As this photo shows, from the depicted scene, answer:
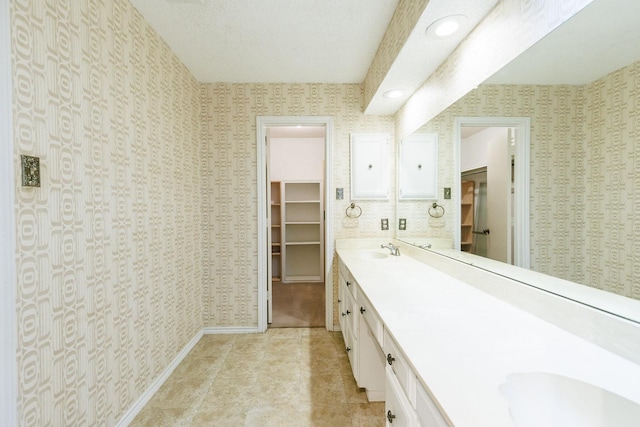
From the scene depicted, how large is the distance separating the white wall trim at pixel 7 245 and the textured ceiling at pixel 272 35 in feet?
3.57

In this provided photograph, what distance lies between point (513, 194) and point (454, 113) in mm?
706

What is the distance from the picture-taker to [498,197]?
1314mm

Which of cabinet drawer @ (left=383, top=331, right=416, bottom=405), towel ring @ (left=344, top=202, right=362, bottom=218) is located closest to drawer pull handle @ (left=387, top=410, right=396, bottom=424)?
cabinet drawer @ (left=383, top=331, right=416, bottom=405)

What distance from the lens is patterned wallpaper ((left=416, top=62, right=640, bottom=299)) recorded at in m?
0.78

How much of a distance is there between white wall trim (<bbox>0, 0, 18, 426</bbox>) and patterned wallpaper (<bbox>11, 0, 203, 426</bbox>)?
0.09ft

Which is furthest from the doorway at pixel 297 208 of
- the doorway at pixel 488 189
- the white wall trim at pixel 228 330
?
the doorway at pixel 488 189

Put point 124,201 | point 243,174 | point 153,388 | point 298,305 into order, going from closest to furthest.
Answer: point 124,201
point 153,388
point 243,174
point 298,305

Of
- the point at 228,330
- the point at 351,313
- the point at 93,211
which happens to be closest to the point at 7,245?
the point at 93,211

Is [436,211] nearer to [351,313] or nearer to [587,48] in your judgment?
[351,313]

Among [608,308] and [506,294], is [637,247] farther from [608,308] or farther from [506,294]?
[506,294]

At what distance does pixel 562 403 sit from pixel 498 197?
88 centimetres

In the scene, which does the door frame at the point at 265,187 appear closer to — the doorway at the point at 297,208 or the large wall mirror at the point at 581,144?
the large wall mirror at the point at 581,144

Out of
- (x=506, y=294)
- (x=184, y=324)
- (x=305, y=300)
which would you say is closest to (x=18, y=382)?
(x=184, y=324)

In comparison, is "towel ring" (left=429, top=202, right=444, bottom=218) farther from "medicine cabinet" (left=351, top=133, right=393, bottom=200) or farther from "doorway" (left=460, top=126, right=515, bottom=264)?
"medicine cabinet" (left=351, top=133, right=393, bottom=200)
